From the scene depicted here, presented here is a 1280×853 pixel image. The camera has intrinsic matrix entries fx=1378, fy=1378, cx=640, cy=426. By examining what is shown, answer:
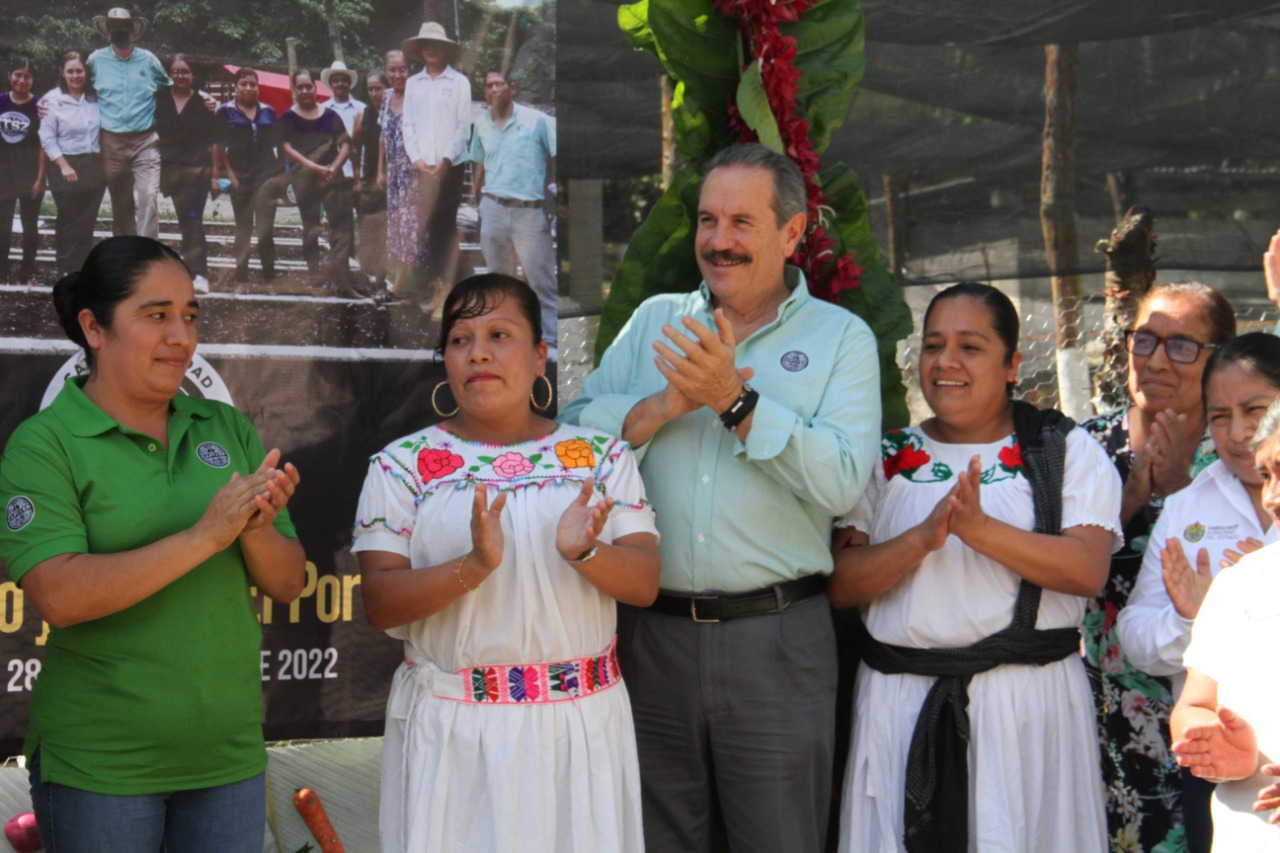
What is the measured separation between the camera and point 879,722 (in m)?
3.09

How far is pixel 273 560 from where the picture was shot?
2793 mm

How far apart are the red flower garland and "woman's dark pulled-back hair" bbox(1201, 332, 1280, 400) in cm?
93

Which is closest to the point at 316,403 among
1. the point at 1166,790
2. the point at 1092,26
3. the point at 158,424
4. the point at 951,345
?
the point at 158,424

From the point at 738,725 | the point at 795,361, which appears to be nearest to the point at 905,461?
the point at 795,361

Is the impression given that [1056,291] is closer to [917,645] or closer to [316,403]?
[917,645]

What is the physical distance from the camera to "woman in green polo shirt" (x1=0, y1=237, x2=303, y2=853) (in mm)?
2547

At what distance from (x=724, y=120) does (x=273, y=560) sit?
5.64 feet

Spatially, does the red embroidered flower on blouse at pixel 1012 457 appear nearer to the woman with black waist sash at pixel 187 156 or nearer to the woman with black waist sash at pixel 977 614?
the woman with black waist sash at pixel 977 614

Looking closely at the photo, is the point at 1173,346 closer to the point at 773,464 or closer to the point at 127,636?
the point at 773,464

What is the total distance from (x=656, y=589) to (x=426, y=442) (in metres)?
0.56

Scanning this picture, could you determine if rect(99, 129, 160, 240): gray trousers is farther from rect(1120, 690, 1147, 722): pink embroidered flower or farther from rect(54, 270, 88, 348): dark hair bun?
rect(1120, 690, 1147, 722): pink embroidered flower

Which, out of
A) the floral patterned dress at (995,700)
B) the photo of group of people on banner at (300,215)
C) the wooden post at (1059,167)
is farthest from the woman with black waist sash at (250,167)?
the wooden post at (1059,167)

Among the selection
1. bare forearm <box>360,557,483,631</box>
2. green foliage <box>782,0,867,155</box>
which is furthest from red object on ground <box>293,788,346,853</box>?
green foliage <box>782,0,867,155</box>

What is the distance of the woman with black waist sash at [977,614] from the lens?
2975 mm
